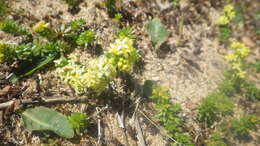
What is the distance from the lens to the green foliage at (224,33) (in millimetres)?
5213

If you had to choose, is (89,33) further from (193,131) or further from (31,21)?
(193,131)

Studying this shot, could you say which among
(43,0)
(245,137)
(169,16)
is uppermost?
(43,0)

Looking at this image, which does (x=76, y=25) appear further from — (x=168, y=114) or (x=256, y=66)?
(x=256, y=66)

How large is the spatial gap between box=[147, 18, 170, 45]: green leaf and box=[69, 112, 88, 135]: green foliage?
71.9 inches

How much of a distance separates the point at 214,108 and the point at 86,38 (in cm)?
201

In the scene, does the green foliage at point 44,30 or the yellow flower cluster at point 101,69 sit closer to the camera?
the yellow flower cluster at point 101,69

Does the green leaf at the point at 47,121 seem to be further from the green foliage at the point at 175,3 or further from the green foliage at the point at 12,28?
the green foliage at the point at 175,3

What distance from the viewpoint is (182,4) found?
5422 mm

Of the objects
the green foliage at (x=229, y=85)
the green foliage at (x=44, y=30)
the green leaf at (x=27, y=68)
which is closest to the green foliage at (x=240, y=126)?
the green foliage at (x=229, y=85)

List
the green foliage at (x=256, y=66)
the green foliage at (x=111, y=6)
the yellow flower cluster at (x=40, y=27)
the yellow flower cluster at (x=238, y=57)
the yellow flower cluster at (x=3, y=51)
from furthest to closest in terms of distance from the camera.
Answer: the green foliage at (x=256, y=66) < the yellow flower cluster at (x=238, y=57) < the green foliage at (x=111, y=6) < the yellow flower cluster at (x=40, y=27) < the yellow flower cluster at (x=3, y=51)

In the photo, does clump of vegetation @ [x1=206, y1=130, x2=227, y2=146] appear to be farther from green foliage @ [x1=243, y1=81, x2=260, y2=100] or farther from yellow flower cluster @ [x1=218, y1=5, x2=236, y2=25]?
yellow flower cluster @ [x1=218, y1=5, x2=236, y2=25]

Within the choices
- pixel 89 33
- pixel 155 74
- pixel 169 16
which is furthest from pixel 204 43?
pixel 89 33

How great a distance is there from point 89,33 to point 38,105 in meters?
1.15

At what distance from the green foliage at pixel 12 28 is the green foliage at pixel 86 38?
673 mm
